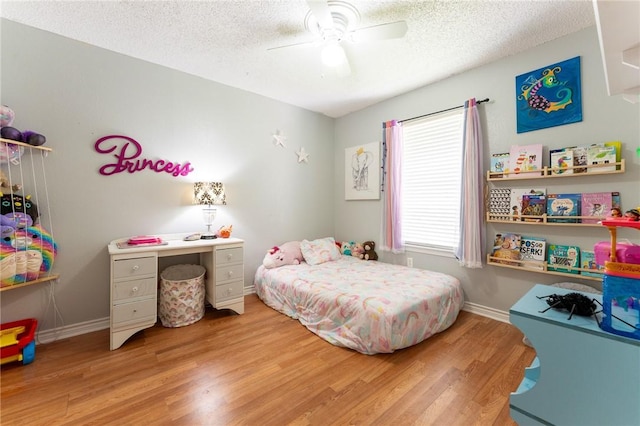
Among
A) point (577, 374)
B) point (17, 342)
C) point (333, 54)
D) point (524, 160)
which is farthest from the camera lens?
point (524, 160)

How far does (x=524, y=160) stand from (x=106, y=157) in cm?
381

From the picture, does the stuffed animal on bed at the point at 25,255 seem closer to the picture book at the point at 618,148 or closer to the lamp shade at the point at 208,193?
the lamp shade at the point at 208,193

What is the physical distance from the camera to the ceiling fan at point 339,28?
5.50 ft

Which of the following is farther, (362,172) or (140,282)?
(362,172)

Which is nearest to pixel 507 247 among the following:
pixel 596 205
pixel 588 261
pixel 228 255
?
pixel 588 261

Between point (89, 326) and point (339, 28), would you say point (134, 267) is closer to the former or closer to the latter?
point (89, 326)

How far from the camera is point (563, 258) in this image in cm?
209

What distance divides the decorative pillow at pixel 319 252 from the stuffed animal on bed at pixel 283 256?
3.3 inches

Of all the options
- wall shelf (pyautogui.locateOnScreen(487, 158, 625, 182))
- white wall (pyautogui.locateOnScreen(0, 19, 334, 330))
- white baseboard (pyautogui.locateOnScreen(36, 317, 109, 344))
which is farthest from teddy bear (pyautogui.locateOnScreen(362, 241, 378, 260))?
white baseboard (pyautogui.locateOnScreen(36, 317, 109, 344))

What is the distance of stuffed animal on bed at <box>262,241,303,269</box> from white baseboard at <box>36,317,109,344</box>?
158 cm

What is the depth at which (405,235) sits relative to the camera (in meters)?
3.25

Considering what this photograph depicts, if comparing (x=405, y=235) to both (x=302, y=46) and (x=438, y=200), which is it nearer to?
(x=438, y=200)

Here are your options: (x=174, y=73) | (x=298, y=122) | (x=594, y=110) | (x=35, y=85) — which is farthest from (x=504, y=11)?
(x=35, y=85)

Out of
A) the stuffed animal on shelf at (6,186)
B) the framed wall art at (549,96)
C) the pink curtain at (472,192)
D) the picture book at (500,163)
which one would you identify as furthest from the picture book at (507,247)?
the stuffed animal on shelf at (6,186)
